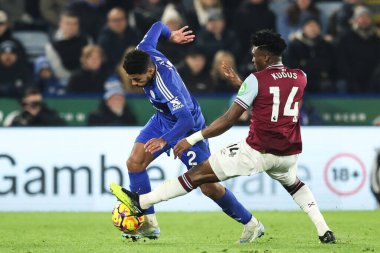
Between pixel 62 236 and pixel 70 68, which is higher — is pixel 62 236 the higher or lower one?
the lower one

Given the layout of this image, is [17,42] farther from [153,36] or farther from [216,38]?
[153,36]

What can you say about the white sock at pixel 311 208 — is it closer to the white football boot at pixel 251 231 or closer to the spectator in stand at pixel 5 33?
the white football boot at pixel 251 231

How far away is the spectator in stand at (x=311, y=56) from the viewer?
17.7 m

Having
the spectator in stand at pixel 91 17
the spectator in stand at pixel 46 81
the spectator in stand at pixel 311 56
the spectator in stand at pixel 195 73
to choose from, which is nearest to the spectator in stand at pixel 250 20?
the spectator in stand at pixel 311 56

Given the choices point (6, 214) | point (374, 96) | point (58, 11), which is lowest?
point (6, 214)

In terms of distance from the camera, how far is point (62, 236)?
440 inches

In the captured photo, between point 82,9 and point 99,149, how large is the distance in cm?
459

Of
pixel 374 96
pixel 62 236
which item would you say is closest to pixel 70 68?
pixel 374 96

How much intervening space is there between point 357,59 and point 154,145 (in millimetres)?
9366

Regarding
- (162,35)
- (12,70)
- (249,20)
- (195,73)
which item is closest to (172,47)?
(195,73)

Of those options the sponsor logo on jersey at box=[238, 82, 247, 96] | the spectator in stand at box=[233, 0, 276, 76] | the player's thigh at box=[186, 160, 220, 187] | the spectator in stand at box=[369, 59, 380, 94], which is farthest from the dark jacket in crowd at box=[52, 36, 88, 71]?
the sponsor logo on jersey at box=[238, 82, 247, 96]

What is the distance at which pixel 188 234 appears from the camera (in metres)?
11.4

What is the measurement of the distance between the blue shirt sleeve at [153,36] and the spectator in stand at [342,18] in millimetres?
7888

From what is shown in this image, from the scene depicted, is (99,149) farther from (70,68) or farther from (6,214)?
(70,68)
